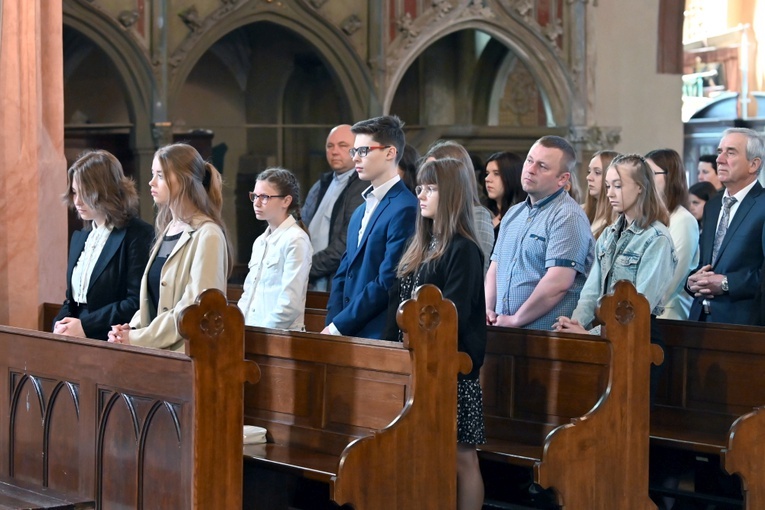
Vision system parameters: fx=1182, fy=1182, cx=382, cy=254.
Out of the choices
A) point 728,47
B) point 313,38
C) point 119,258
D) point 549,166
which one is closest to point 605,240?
point 549,166

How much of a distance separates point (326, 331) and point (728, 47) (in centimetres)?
1101

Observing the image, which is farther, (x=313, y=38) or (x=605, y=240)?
(x=313, y=38)

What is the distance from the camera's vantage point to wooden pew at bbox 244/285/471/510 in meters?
3.81

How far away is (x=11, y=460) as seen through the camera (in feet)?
14.1

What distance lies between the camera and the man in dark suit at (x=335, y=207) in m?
6.32

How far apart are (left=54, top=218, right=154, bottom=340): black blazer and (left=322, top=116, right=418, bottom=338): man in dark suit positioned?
78cm

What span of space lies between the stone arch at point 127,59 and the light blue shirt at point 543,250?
5.14 meters

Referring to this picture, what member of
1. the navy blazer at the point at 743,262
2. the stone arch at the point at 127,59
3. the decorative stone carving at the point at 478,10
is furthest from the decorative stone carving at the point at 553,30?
the navy blazer at the point at 743,262

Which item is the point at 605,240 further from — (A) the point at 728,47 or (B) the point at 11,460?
(A) the point at 728,47

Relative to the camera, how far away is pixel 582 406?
4.38 meters

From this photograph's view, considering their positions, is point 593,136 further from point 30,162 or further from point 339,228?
point 30,162

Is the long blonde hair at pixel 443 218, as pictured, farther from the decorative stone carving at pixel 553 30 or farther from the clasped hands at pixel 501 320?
the decorative stone carving at pixel 553 30

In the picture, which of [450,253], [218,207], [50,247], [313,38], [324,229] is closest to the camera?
[450,253]

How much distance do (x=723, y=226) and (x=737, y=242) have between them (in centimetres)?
17
